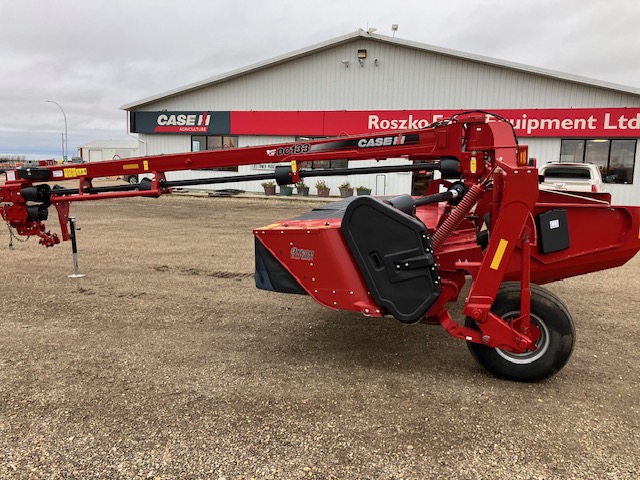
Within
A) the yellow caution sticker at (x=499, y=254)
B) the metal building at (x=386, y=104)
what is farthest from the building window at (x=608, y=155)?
the yellow caution sticker at (x=499, y=254)

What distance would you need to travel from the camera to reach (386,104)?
822 inches

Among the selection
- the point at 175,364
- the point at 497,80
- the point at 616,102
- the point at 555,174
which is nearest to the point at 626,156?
the point at 616,102

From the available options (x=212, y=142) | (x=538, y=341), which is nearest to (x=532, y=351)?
(x=538, y=341)

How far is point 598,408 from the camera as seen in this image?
3.44m

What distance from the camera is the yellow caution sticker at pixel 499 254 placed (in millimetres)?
3547

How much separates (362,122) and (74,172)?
55.4 ft

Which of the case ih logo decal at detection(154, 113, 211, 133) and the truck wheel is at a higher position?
the case ih logo decal at detection(154, 113, 211, 133)

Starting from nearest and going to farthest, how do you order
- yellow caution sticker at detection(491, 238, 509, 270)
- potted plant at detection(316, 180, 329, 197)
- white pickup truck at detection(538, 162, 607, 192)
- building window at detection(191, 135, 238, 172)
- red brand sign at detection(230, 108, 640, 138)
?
yellow caution sticker at detection(491, 238, 509, 270) → white pickup truck at detection(538, 162, 607, 192) → red brand sign at detection(230, 108, 640, 138) → potted plant at detection(316, 180, 329, 197) → building window at detection(191, 135, 238, 172)

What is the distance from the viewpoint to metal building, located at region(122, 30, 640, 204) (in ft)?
62.2

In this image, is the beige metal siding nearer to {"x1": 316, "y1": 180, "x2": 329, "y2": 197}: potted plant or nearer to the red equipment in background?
{"x1": 316, "y1": 180, "x2": 329, "y2": 197}: potted plant

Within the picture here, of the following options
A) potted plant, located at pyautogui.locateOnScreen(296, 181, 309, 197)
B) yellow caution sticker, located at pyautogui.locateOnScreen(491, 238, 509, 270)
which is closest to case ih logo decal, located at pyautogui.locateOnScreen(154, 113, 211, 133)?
potted plant, located at pyautogui.locateOnScreen(296, 181, 309, 197)

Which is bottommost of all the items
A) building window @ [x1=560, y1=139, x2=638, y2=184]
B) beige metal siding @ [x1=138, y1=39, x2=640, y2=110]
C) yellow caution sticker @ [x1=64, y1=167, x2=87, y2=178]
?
yellow caution sticker @ [x1=64, y1=167, x2=87, y2=178]

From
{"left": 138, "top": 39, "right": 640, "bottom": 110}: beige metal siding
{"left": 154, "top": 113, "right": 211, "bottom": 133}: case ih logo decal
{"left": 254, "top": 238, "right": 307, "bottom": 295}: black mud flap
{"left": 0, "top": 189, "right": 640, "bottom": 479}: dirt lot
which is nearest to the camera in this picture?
{"left": 0, "top": 189, "right": 640, "bottom": 479}: dirt lot

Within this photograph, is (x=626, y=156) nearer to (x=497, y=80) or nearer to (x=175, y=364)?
(x=497, y=80)
